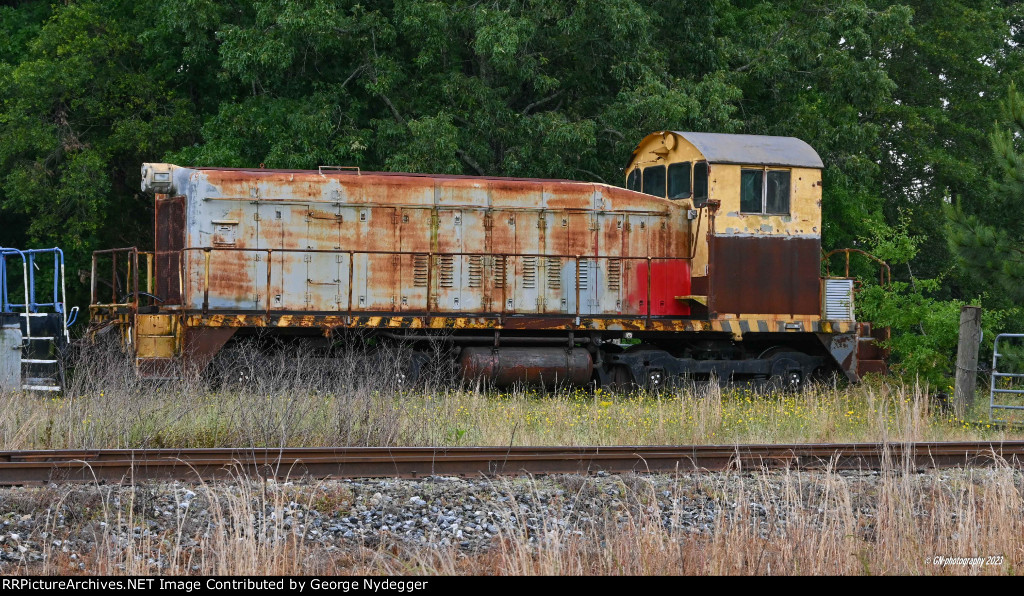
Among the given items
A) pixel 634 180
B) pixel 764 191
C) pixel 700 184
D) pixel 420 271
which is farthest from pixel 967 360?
pixel 420 271

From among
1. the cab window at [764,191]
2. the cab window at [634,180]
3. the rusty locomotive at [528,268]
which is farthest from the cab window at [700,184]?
the cab window at [634,180]

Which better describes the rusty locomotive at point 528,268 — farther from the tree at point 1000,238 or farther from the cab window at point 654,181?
the tree at point 1000,238

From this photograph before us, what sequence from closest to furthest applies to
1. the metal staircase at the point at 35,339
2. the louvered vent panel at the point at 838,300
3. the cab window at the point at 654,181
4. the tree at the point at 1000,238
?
1. the metal staircase at the point at 35,339
2. the tree at the point at 1000,238
3. the louvered vent panel at the point at 838,300
4. the cab window at the point at 654,181

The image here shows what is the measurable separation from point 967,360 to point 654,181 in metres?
5.09

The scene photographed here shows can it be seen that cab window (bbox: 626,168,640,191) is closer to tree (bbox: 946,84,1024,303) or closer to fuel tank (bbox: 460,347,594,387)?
fuel tank (bbox: 460,347,594,387)

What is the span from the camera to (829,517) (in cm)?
613

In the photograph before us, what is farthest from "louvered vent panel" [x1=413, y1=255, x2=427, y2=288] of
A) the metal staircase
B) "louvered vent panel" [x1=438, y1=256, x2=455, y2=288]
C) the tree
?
the tree

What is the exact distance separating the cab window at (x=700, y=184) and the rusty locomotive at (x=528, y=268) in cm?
3

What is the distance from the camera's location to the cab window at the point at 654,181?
1489cm

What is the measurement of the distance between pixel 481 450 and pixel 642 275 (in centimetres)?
637

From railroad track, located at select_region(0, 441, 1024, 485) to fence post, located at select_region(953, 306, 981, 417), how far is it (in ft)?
9.90

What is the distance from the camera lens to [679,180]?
14570mm

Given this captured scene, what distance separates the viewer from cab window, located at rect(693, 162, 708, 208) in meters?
14.0
